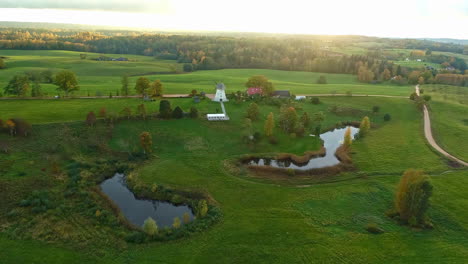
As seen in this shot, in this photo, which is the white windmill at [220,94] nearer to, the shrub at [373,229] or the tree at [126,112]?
the tree at [126,112]

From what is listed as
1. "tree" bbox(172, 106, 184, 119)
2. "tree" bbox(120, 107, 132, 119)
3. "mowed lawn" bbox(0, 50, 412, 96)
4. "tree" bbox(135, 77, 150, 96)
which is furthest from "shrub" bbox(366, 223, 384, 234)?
"mowed lawn" bbox(0, 50, 412, 96)

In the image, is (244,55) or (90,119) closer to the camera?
(90,119)

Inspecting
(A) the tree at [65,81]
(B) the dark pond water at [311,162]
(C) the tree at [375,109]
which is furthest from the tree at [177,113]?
(C) the tree at [375,109]

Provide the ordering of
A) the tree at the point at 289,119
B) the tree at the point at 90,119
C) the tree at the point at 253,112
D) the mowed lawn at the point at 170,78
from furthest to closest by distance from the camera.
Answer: the mowed lawn at the point at 170,78
the tree at the point at 253,112
the tree at the point at 289,119
the tree at the point at 90,119

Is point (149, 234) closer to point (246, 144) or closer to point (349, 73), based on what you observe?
point (246, 144)

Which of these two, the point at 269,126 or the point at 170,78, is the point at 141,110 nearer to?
the point at 269,126

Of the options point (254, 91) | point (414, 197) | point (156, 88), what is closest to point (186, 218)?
point (414, 197)
